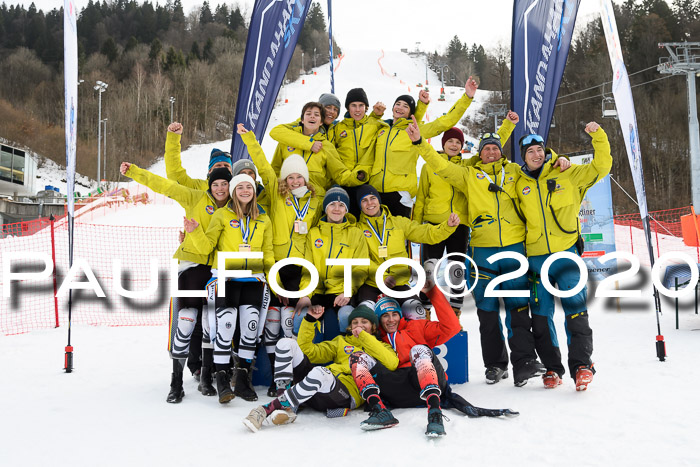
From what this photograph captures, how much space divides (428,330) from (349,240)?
0.92 metres

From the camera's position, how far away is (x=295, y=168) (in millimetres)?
4363

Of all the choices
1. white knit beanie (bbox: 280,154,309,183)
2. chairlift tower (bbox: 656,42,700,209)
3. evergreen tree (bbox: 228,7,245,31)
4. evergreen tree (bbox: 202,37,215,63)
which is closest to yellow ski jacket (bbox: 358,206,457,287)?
white knit beanie (bbox: 280,154,309,183)

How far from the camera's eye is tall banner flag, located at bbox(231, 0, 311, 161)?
5.48 m

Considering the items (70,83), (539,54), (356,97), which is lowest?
A: (356,97)

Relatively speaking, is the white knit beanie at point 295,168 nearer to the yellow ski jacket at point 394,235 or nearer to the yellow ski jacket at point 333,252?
the yellow ski jacket at point 333,252

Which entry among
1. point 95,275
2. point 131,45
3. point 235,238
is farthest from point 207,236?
point 131,45

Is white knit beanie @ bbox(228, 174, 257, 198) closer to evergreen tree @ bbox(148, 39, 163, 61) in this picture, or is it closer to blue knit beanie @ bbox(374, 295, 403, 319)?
blue knit beanie @ bbox(374, 295, 403, 319)

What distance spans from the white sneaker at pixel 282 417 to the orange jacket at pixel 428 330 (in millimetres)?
796

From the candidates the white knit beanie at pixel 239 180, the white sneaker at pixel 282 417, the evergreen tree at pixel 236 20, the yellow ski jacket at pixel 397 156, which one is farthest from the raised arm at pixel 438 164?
the evergreen tree at pixel 236 20

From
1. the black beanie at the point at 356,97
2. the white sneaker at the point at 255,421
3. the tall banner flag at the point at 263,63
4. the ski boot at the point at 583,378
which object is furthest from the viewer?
the tall banner flag at the point at 263,63

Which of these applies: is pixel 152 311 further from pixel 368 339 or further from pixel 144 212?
pixel 144 212

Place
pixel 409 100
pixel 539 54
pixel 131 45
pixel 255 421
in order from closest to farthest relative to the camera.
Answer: pixel 255 421
pixel 409 100
pixel 539 54
pixel 131 45

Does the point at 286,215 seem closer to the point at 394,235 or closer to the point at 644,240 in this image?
the point at 394,235

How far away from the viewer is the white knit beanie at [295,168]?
436 cm
